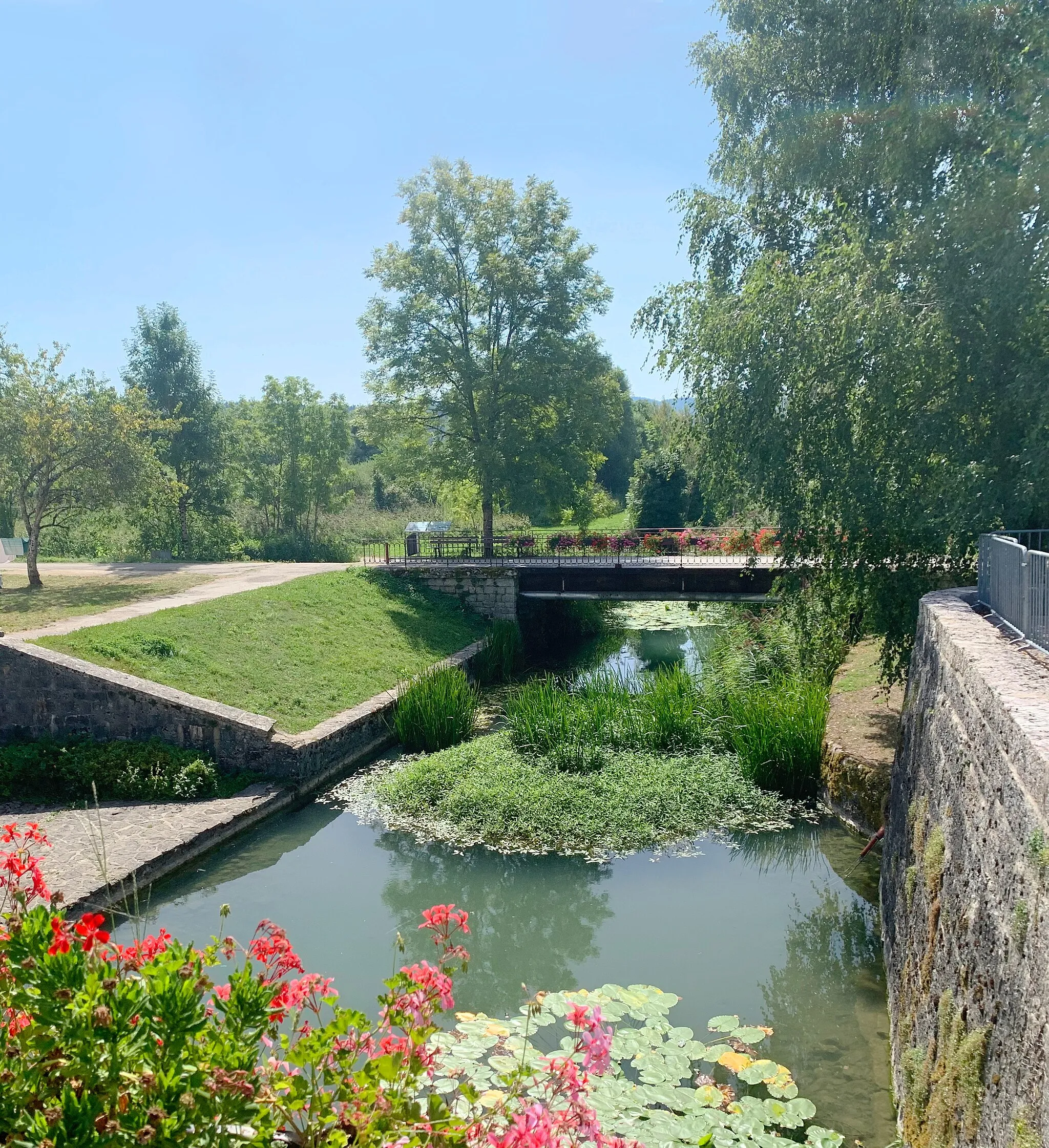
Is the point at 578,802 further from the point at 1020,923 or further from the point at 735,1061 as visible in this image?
the point at 1020,923

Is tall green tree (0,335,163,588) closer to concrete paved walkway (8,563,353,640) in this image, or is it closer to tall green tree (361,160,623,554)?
concrete paved walkway (8,563,353,640)

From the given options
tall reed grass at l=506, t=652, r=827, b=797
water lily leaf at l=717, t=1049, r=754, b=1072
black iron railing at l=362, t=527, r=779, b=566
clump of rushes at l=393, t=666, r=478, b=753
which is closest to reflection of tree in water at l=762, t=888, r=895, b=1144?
water lily leaf at l=717, t=1049, r=754, b=1072

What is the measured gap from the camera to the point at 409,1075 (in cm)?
289

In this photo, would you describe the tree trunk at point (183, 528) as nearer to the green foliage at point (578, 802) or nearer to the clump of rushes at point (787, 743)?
the green foliage at point (578, 802)

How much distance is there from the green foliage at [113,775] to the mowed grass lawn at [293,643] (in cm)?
145

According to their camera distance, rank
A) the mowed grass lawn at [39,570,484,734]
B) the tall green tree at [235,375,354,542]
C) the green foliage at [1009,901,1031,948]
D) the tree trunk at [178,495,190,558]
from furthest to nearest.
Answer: the tall green tree at [235,375,354,542] → the tree trunk at [178,495,190,558] → the mowed grass lawn at [39,570,484,734] → the green foliage at [1009,901,1031,948]

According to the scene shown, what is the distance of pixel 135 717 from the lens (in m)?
12.3

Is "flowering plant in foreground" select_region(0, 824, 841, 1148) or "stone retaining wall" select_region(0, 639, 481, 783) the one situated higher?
"flowering plant in foreground" select_region(0, 824, 841, 1148)

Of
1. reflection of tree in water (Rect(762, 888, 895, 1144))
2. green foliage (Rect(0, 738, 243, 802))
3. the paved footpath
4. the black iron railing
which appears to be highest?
the black iron railing

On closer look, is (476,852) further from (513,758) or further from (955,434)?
(955,434)

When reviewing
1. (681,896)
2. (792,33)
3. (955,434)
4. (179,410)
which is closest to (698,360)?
(955,434)

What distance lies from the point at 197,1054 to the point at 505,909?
6.45 metres

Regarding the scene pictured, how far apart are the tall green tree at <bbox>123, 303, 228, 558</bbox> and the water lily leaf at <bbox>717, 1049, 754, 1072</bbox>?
29949 millimetres

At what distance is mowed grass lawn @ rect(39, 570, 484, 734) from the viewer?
13562 mm
